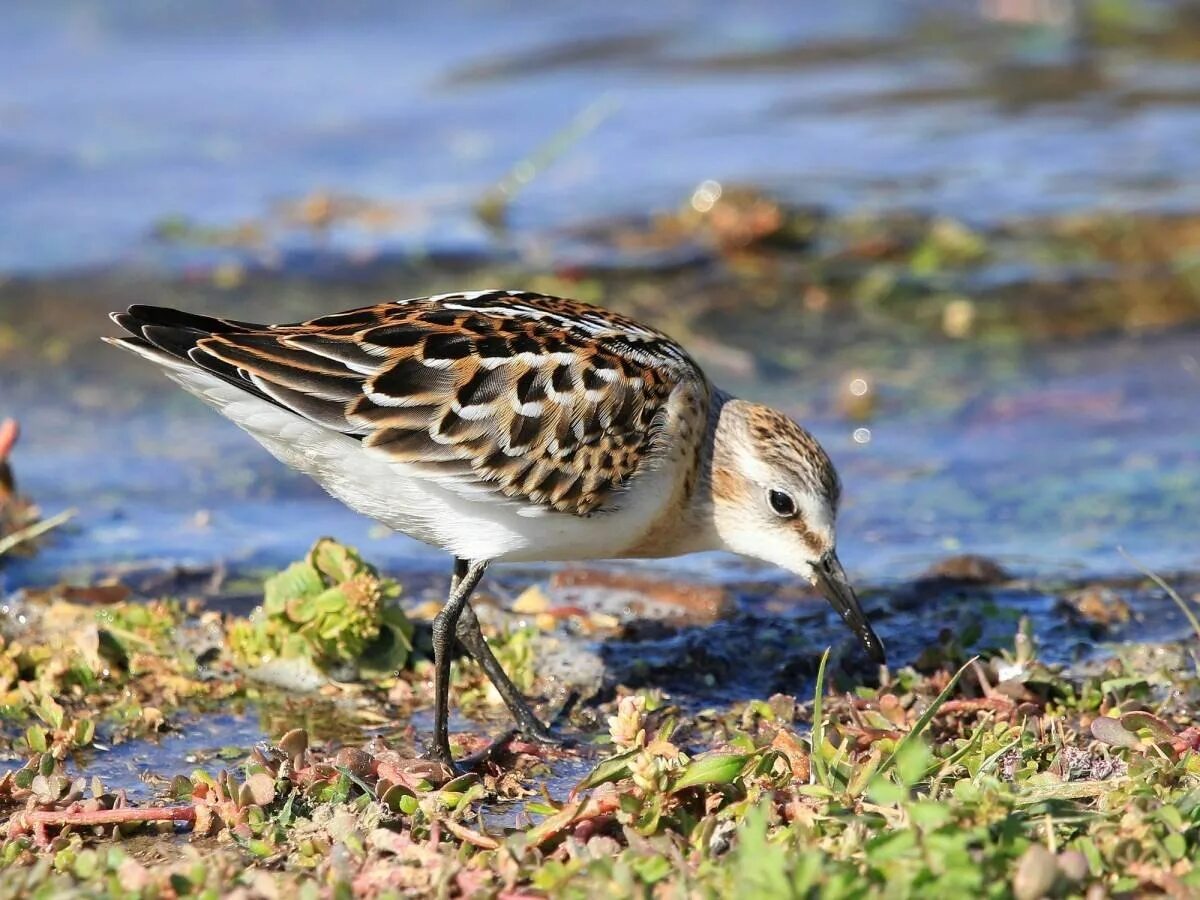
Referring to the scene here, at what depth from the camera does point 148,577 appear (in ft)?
22.9

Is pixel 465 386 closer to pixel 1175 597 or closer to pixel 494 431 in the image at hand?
pixel 494 431

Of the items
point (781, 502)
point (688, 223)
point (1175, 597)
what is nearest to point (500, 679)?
point (781, 502)

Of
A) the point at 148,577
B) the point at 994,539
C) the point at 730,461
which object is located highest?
the point at 730,461

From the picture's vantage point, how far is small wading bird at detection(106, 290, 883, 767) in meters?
5.25

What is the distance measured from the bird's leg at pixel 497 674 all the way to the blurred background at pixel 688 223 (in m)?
1.49

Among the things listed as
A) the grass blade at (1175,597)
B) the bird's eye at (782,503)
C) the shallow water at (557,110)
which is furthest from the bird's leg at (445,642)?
the shallow water at (557,110)

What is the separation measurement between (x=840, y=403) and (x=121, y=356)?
162 inches

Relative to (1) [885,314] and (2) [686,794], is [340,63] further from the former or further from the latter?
(2) [686,794]

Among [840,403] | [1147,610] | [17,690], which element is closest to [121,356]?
[840,403]

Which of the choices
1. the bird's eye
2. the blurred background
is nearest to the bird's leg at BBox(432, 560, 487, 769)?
the bird's eye

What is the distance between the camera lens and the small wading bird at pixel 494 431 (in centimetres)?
525

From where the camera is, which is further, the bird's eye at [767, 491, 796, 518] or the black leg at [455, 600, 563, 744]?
the bird's eye at [767, 491, 796, 518]

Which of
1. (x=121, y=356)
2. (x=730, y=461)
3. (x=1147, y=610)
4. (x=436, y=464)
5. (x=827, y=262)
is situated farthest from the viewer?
(x=827, y=262)

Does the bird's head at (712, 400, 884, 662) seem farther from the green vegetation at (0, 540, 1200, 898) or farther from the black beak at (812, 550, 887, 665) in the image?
the green vegetation at (0, 540, 1200, 898)
